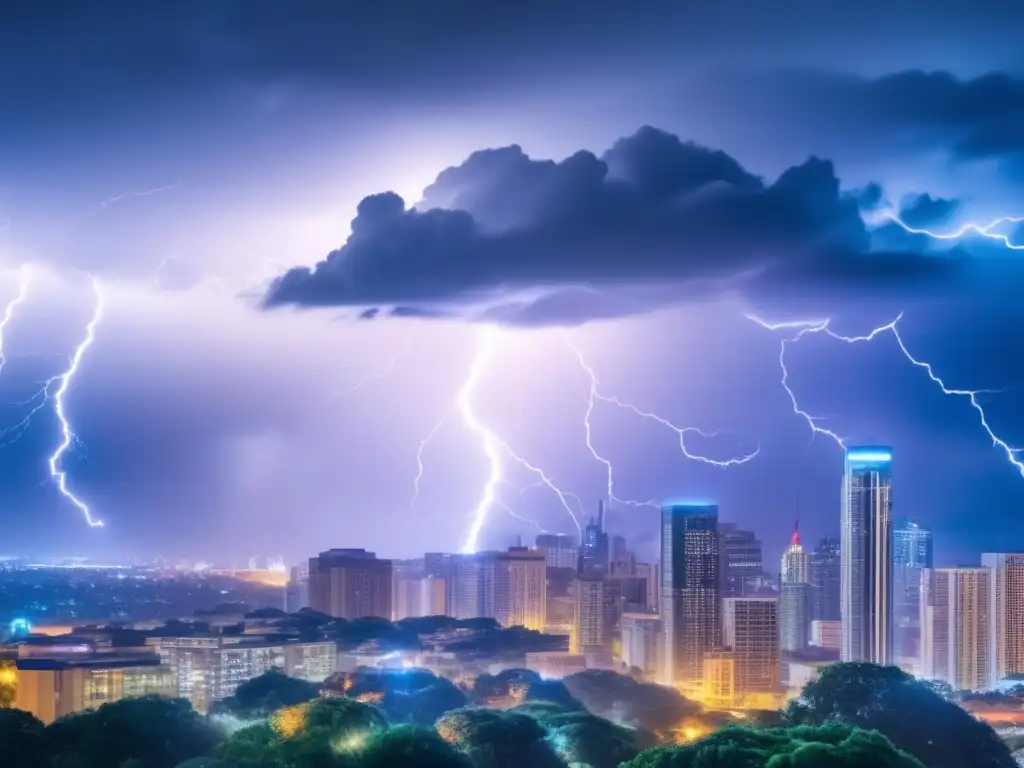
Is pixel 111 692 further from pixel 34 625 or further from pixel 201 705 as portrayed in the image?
pixel 34 625

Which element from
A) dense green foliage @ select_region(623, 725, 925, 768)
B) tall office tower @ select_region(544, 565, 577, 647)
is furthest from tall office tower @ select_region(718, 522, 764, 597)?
dense green foliage @ select_region(623, 725, 925, 768)

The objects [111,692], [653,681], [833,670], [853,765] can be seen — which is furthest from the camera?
[653,681]

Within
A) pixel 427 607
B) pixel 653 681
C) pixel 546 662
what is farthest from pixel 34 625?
pixel 653 681

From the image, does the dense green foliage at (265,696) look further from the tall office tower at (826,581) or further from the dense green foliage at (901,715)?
the tall office tower at (826,581)

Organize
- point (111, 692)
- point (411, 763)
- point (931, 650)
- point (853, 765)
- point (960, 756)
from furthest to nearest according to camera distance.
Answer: point (931, 650)
point (111, 692)
point (960, 756)
point (411, 763)
point (853, 765)

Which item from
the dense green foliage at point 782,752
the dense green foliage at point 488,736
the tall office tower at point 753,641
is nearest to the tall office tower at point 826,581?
the tall office tower at point 753,641

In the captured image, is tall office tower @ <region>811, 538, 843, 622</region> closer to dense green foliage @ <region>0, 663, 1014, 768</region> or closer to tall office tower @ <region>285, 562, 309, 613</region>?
dense green foliage @ <region>0, 663, 1014, 768</region>
